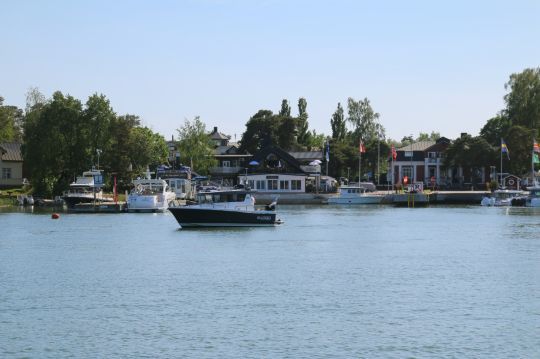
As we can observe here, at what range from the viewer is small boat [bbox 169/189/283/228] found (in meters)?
66.6

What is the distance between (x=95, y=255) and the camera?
5062 centimetres

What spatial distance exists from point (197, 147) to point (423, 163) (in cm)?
4015

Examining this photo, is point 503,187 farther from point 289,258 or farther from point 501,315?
point 501,315

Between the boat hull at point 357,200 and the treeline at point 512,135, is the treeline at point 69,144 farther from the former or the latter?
the treeline at point 512,135

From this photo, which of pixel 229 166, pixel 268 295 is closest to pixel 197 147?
pixel 229 166

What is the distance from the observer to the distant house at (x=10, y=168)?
12538 cm

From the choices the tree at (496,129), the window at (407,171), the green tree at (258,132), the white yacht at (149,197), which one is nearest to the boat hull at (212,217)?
the white yacht at (149,197)

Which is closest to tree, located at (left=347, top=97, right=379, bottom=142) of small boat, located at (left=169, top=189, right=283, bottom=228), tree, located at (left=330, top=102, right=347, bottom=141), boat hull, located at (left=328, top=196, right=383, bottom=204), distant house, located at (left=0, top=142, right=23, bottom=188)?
tree, located at (left=330, top=102, right=347, bottom=141)

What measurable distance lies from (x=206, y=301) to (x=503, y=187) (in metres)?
96.9

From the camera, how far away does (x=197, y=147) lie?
488 feet

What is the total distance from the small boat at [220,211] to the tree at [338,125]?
354 feet

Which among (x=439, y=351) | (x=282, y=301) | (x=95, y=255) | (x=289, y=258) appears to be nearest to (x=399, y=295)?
(x=282, y=301)

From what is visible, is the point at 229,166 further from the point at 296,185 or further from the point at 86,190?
the point at 86,190

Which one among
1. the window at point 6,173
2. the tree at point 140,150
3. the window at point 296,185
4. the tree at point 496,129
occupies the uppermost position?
the tree at point 496,129
